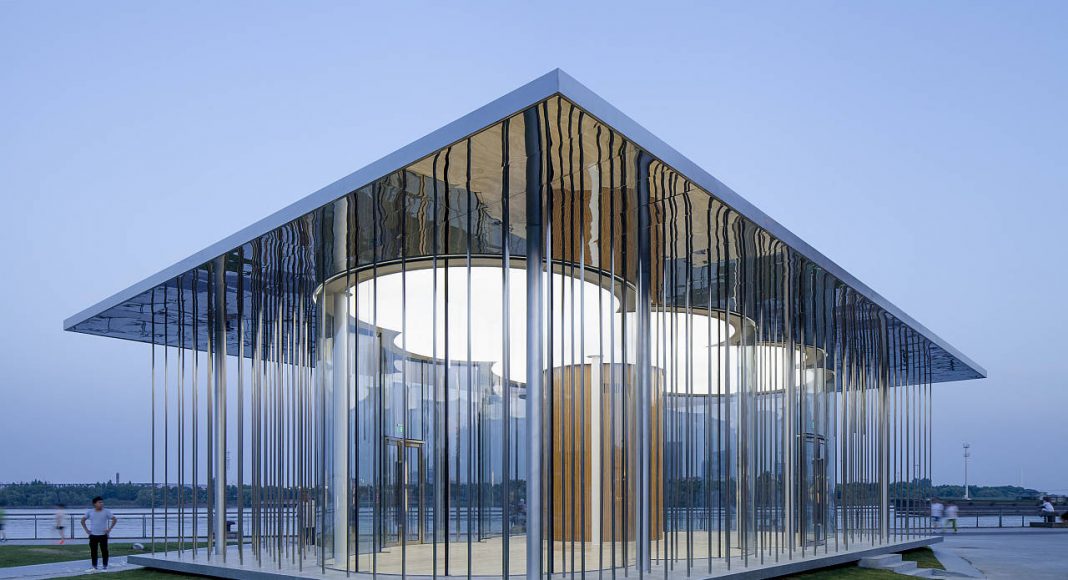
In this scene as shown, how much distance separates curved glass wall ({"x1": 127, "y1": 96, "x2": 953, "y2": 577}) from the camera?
10.7 meters

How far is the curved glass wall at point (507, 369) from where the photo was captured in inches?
421

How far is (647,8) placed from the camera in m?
20.8

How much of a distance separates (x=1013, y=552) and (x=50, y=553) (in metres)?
21.0

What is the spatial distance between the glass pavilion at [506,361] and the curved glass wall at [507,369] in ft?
0.16

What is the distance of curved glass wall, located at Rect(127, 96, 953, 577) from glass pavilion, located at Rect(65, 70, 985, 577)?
1.9 inches

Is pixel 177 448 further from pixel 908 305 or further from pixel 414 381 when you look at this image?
pixel 908 305

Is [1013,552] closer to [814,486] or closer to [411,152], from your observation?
[814,486]

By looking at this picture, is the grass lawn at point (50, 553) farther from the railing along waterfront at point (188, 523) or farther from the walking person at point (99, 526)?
the walking person at point (99, 526)

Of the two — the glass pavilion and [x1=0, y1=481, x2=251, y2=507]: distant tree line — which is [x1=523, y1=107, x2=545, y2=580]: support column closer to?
the glass pavilion

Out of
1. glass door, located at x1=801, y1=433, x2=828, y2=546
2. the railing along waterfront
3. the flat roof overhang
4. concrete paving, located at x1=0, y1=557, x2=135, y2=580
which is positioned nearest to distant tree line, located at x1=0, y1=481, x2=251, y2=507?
the railing along waterfront

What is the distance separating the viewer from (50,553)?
20906 millimetres

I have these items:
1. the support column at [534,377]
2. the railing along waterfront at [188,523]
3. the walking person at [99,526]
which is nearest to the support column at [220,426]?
the railing along waterfront at [188,523]

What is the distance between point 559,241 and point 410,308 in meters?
2.25

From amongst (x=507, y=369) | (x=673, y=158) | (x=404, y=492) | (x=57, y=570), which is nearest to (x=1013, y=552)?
(x=404, y=492)
